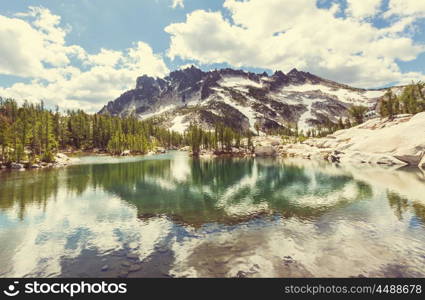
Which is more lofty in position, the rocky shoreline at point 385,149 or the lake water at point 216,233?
the rocky shoreline at point 385,149

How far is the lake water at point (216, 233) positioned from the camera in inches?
757

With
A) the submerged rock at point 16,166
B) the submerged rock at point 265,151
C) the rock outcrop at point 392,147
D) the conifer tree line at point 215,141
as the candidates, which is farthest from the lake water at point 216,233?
the conifer tree line at point 215,141

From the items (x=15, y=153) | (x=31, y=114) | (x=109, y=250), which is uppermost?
(x=31, y=114)

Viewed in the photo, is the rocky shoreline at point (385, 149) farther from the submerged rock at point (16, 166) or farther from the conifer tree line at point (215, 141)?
the conifer tree line at point (215, 141)

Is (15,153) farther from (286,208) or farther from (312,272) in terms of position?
(312,272)

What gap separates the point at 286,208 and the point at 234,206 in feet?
26.7

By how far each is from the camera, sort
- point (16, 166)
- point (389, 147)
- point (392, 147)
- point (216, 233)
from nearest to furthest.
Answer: point (216, 233) < point (16, 166) < point (392, 147) < point (389, 147)

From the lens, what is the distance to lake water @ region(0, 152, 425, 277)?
19.2 m

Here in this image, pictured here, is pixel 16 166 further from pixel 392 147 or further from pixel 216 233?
pixel 392 147

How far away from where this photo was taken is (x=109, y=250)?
23297 mm

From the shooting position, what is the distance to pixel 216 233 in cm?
2681

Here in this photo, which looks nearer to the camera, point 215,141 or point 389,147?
point 389,147

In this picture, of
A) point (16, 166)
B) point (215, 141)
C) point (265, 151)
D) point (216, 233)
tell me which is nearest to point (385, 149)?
point (265, 151)

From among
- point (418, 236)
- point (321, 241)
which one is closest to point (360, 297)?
point (321, 241)
